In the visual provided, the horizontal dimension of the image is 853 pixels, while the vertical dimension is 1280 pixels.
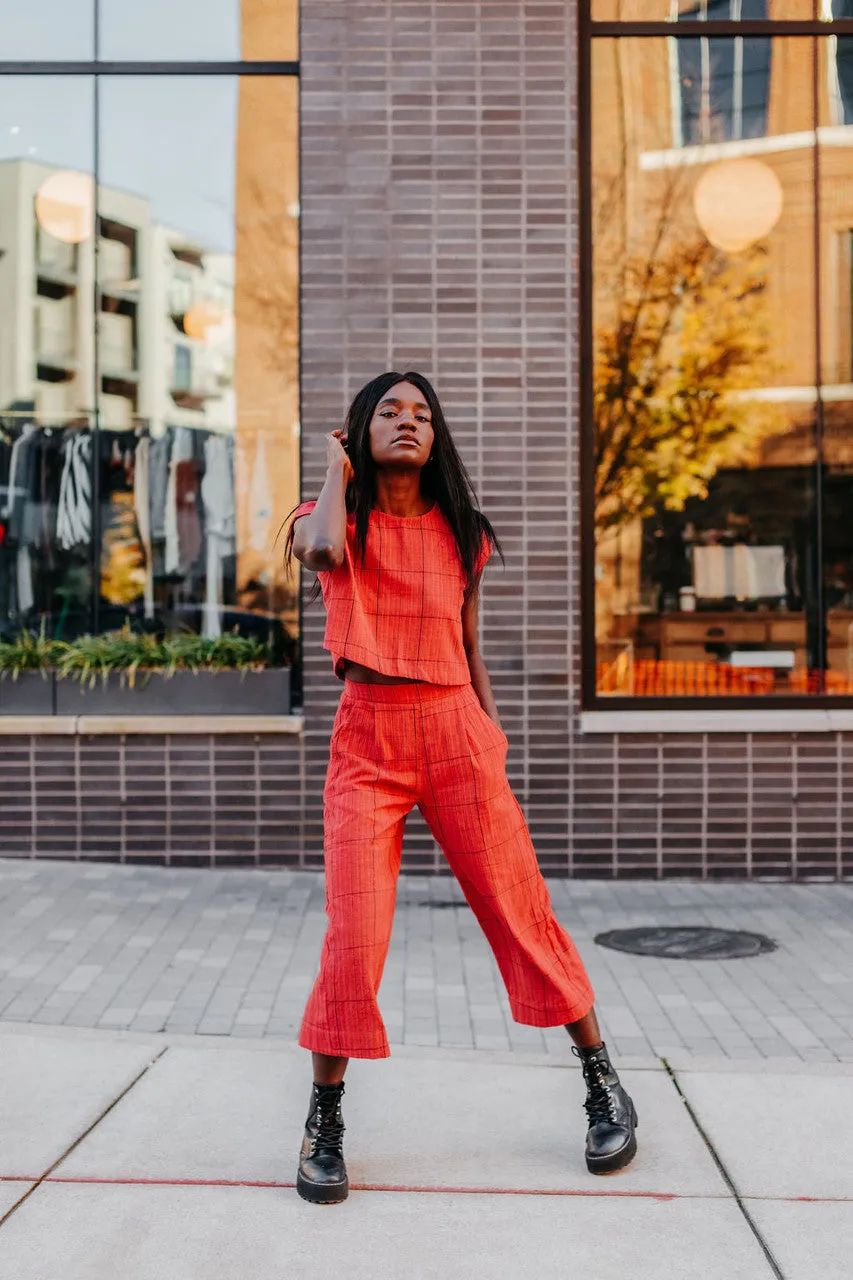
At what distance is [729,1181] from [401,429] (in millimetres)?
2104

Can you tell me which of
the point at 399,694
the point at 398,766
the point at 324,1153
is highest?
the point at 399,694

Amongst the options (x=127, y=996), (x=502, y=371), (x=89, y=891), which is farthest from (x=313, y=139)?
(x=127, y=996)

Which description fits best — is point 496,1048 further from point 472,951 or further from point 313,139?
point 313,139

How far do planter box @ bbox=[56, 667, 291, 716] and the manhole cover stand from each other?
229 cm

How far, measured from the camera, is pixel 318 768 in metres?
7.43

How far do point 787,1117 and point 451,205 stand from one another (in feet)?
16.3

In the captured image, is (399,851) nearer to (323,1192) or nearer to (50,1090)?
(323,1192)

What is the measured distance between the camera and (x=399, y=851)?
3.67 metres

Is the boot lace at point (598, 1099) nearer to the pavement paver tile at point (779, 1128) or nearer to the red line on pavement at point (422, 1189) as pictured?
the red line on pavement at point (422, 1189)

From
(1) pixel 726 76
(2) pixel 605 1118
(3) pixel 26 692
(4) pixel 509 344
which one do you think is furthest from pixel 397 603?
(1) pixel 726 76

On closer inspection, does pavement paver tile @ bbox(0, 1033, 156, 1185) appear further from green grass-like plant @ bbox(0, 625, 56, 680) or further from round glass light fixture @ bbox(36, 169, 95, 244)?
round glass light fixture @ bbox(36, 169, 95, 244)

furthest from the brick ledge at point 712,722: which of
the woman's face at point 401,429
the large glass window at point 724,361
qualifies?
the woman's face at point 401,429

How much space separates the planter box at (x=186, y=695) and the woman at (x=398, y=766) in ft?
12.7

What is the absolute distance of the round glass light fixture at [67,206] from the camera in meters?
8.12
